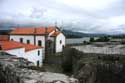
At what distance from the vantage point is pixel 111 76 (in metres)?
4.07

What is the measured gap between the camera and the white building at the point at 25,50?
19.6 m

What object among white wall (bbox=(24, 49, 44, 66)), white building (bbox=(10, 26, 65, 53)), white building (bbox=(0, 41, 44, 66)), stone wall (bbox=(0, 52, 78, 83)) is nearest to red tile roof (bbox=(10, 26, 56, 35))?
white building (bbox=(10, 26, 65, 53))

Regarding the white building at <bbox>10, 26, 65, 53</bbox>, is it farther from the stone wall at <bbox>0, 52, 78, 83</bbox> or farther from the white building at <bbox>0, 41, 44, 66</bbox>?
the stone wall at <bbox>0, 52, 78, 83</bbox>

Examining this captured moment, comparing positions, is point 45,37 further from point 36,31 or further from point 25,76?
point 25,76

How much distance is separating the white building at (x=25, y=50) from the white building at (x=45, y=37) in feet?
7.24

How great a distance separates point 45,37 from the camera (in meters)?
28.5

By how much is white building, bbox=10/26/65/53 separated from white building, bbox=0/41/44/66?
7.24ft

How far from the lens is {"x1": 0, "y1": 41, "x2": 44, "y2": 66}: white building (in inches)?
772

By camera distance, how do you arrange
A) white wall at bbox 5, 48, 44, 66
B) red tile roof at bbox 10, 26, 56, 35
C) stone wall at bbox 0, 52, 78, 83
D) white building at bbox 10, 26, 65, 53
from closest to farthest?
stone wall at bbox 0, 52, 78, 83, white wall at bbox 5, 48, 44, 66, white building at bbox 10, 26, 65, 53, red tile roof at bbox 10, 26, 56, 35

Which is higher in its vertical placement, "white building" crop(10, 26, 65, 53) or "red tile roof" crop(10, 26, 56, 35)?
"red tile roof" crop(10, 26, 56, 35)

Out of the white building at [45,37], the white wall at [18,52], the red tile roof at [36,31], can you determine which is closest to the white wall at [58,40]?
the white building at [45,37]

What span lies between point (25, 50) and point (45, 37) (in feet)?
20.5

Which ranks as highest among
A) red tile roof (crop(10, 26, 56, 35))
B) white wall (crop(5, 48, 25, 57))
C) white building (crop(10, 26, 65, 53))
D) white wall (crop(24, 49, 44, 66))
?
red tile roof (crop(10, 26, 56, 35))

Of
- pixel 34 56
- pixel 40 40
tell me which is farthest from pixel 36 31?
pixel 34 56
